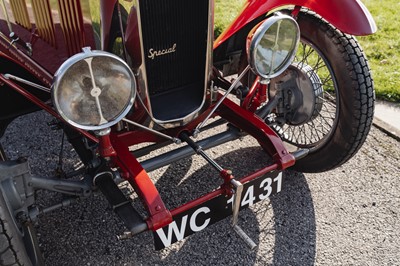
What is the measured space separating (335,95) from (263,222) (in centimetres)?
78

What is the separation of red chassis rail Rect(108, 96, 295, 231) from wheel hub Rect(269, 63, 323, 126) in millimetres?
303

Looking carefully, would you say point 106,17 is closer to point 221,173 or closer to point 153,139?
point 153,139

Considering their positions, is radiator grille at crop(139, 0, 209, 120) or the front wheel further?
the front wheel

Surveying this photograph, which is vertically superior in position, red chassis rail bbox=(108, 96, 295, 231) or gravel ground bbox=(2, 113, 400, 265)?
red chassis rail bbox=(108, 96, 295, 231)

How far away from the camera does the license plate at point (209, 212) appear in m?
1.66

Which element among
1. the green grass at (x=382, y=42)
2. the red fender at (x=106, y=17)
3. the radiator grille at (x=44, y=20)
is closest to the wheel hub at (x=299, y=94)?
the red fender at (x=106, y=17)

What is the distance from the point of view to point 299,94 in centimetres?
235

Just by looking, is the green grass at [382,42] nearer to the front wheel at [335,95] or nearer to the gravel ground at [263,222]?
the gravel ground at [263,222]

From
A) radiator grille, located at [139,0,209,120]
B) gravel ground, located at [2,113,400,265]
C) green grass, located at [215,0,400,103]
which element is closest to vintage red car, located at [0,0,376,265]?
radiator grille, located at [139,0,209,120]

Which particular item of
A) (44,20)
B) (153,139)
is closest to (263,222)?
(153,139)

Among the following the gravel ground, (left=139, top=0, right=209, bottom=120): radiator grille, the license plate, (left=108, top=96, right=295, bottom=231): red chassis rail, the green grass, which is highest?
(left=139, top=0, right=209, bottom=120): radiator grille

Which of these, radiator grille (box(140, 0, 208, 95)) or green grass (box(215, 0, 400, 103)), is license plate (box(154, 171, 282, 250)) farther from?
green grass (box(215, 0, 400, 103))

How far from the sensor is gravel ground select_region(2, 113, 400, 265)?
2027 millimetres

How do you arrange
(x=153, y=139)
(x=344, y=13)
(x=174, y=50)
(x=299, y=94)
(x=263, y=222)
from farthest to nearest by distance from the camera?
(x=299, y=94)
(x=263, y=222)
(x=153, y=139)
(x=344, y=13)
(x=174, y=50)
